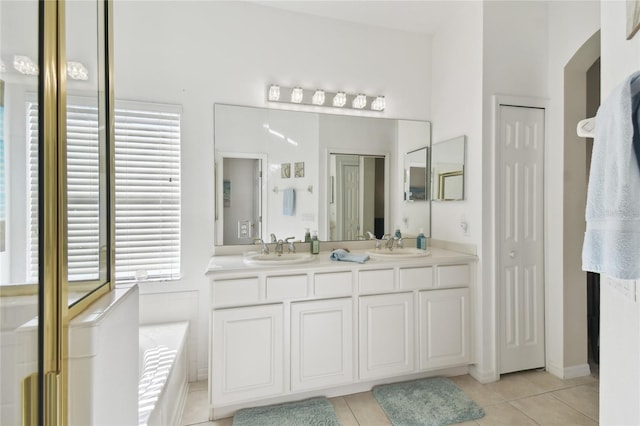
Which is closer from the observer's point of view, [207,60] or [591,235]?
[591,235]

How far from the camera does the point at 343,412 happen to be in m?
1.97

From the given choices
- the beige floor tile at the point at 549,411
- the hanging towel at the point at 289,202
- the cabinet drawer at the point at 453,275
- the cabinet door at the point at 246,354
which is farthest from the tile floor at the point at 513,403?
the hanging towel at the point at 289,202

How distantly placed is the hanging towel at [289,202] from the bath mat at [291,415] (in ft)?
4.52

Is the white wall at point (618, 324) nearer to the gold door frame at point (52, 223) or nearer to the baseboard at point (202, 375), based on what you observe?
the gold door frame at point (52, 223)

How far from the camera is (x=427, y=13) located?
8.51 feet

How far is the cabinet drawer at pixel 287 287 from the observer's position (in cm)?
196

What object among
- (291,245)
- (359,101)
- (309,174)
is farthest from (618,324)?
(359,101)

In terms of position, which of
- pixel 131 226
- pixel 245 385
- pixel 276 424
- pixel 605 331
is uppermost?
pixel 131 226

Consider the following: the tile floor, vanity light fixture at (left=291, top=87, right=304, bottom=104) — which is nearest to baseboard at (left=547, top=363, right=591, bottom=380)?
the tile floor

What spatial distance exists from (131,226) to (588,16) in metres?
3.61

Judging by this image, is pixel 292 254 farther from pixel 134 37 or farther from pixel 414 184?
pixel 134 37

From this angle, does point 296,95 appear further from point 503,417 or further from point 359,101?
point 503,417

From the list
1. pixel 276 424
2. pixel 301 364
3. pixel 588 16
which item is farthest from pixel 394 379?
pixel 588 16

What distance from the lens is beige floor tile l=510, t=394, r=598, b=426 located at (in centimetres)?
188
